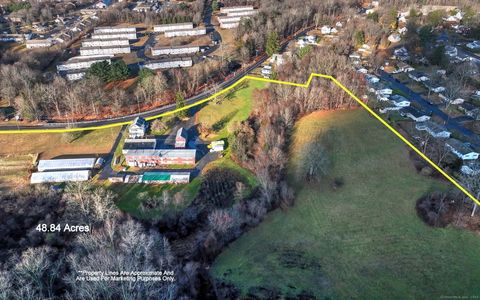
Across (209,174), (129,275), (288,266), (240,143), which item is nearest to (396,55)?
(240,143)

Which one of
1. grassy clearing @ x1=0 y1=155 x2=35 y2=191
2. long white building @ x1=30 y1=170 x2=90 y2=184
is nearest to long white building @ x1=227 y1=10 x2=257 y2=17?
grassy clearing @ x1=0 y1=155 x2=35 y2=191

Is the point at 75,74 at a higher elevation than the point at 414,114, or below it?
higher

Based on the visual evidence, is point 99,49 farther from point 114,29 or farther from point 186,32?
point 186,32

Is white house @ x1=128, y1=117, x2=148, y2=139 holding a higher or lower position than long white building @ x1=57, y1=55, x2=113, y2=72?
lower

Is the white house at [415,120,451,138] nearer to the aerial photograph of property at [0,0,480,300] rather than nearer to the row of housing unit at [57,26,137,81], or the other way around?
the aerial photograph of property at [0,0,480,300]

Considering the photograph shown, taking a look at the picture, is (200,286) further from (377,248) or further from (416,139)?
(416,139)

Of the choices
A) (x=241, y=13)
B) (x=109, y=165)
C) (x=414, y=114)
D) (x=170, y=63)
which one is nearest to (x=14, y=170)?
(x=109, y=165)

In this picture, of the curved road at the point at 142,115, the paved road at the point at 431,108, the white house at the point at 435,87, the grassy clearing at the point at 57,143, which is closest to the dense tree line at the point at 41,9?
the curved road at the point at 142,115
